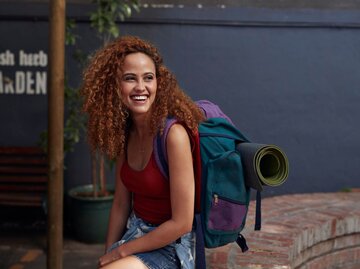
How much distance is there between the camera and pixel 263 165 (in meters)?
2.07

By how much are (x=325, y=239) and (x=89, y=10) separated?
10.7 feet

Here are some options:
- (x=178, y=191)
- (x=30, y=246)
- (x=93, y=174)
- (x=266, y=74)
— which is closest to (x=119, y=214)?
(x=178, y=191)

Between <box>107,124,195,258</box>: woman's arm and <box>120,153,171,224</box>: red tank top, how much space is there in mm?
87

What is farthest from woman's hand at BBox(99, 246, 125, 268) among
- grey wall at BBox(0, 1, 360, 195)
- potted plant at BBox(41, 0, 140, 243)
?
grey wall at BBox(0, 1, 360, 195)

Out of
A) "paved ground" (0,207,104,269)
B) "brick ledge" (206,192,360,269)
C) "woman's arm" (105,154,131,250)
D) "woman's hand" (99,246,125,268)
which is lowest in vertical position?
"paved ground" (0,207,104,269)

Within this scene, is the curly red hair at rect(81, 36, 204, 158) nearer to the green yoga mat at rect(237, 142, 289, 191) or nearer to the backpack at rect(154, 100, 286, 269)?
the backpack at rect(154, 100, 286, 269)

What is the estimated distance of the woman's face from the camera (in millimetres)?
2021

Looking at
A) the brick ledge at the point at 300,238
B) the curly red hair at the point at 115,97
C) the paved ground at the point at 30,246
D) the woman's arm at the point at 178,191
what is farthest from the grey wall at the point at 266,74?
the woman's arm at the point at 178,191

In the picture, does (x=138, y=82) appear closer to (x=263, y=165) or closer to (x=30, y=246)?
(x=263, y=165)

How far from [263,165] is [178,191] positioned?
0.39 meters

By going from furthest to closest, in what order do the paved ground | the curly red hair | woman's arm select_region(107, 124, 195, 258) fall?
the paved ground
the curly red hair
woman's arm select_region(107, 124, 195, 258)

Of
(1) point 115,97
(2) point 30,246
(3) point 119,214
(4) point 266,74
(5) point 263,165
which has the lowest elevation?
(2) point 30,246

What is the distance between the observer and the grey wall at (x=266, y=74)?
5461 millimetres

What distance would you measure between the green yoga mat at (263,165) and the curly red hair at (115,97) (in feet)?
0.75
